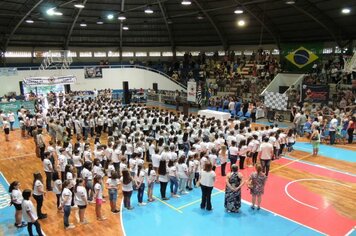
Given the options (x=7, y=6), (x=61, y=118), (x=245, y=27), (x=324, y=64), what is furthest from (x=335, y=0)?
(x=7, y=6)

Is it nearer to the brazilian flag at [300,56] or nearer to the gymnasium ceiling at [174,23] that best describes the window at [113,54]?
the gymnasium ceiling at [174,23]

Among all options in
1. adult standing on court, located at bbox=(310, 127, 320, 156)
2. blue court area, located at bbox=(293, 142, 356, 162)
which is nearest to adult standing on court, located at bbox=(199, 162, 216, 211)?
adult standing on court, located at bbox=(310, 127, 320, 156)

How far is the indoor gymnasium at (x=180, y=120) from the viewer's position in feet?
28.2

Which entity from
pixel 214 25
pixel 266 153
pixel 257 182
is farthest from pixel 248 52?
pixel 257 182

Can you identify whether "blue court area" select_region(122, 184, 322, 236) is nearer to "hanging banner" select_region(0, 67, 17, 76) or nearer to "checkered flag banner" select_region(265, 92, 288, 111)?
"checkered flag banner" select_region(265, 92, 288, 111)

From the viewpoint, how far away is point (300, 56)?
26.7 meters

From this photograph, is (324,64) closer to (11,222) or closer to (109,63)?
(109,63)

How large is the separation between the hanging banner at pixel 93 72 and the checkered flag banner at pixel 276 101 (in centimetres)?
1919

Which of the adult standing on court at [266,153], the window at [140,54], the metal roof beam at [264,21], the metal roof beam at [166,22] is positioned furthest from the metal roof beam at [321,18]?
the window at [140,54]

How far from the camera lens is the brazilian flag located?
84.7ft

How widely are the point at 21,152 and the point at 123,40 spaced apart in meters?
22.3

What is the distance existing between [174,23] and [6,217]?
27304 mm

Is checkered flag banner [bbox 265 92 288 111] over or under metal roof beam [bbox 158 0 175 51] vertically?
under

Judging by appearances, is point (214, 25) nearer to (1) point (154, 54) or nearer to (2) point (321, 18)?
(1) point (154, 54)
